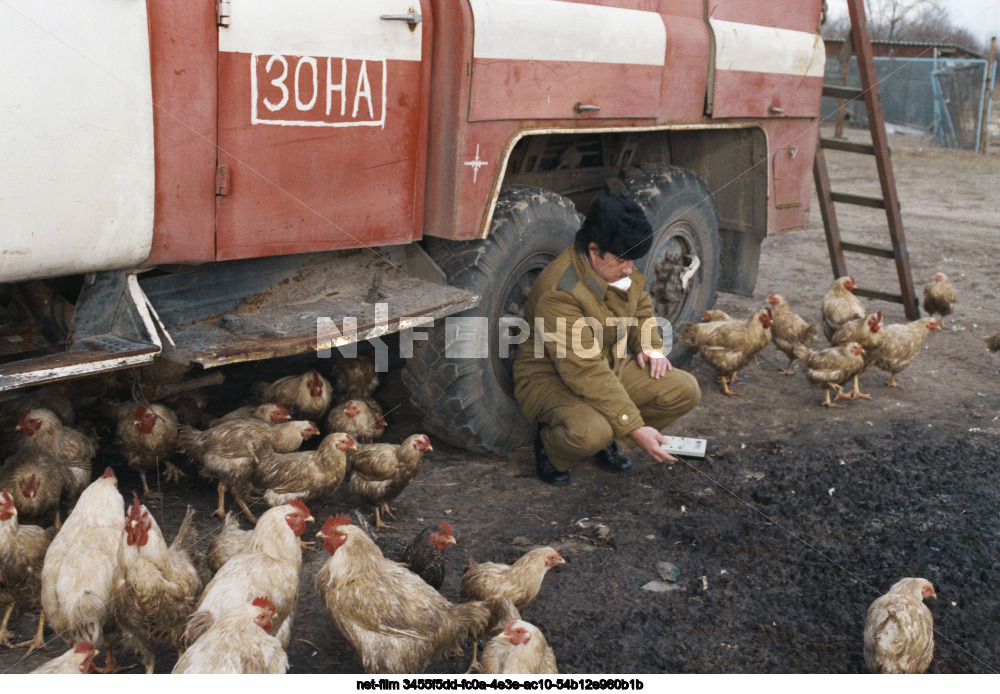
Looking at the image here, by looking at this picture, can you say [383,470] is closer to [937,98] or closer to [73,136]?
[73,136]

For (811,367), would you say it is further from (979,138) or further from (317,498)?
(979,138)

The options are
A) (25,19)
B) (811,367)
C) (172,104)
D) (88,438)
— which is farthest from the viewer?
(811,367)

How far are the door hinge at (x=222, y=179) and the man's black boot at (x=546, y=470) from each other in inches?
89.3

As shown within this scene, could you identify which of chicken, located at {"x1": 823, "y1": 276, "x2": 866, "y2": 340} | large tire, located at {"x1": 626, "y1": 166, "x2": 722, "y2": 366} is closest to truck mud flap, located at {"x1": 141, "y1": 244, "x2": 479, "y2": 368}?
large tire, located at {"x1": 626, "y1": 166, "x2": 722, "y2": 366}

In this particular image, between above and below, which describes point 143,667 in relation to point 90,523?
below

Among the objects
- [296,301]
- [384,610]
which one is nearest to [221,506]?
[296,301]

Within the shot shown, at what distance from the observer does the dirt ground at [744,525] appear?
374cm

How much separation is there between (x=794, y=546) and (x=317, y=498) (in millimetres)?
2285

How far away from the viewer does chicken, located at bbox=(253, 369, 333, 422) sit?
5547 millimetres

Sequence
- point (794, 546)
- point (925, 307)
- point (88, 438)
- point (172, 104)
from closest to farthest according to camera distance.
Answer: point (172, 104) < point (794, 546) < point (88, 438) < point (925, 307)

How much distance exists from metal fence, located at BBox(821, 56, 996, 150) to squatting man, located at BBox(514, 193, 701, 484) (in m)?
16.4

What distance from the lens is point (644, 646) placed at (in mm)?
3691

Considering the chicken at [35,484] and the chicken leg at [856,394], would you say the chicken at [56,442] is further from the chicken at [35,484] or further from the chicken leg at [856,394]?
the chicken leg at [856,394]

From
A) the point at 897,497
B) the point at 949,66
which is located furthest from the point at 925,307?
the point at 949,66
